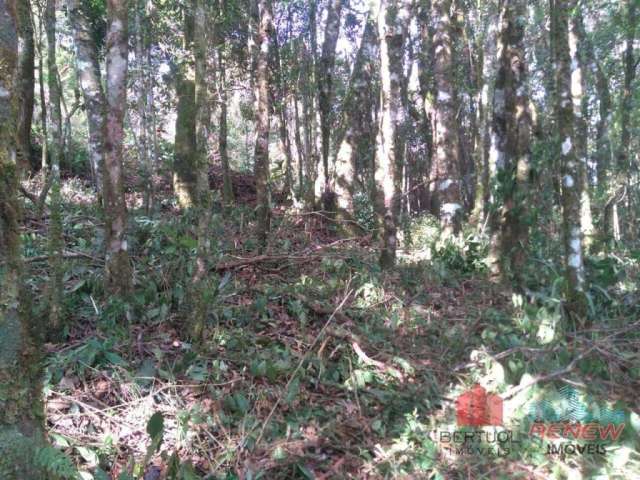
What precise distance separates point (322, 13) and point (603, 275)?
15543 mm

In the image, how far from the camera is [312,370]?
5172 millimetres

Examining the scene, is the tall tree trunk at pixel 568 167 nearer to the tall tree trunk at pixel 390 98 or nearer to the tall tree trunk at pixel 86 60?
the tall tree trunk at pixel 390 98

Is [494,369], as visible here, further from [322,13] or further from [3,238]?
[322,13]

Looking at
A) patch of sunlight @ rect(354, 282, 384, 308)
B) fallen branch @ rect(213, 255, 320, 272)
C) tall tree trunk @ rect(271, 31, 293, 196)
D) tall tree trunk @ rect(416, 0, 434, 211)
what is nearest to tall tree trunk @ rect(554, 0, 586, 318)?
patch of sunlight @ rect(354, 282, 384, 308)

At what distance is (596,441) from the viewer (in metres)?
3.80

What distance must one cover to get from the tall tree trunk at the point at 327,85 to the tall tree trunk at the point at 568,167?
5.88m

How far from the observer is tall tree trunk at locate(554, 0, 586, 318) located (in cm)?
614

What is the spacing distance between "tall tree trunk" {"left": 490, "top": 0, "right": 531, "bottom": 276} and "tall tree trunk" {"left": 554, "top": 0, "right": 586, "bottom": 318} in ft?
4.90

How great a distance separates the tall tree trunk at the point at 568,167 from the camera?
6137 millimetres

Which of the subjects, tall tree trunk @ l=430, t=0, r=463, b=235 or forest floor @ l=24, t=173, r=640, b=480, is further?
tall tree trunk @ l=430, t=0, r=463, b=235

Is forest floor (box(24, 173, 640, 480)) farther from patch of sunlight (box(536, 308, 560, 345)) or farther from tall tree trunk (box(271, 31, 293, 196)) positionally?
tall tree trunk (box(271, 31, 293, 196))

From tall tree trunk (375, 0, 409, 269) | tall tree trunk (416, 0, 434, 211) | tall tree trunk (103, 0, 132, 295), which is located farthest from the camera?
tall tree trunk (416, 0, 434, 211)

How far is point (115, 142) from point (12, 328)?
3.37 metres

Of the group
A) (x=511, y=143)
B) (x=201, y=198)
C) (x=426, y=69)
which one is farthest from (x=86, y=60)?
(x=426, y=69)
